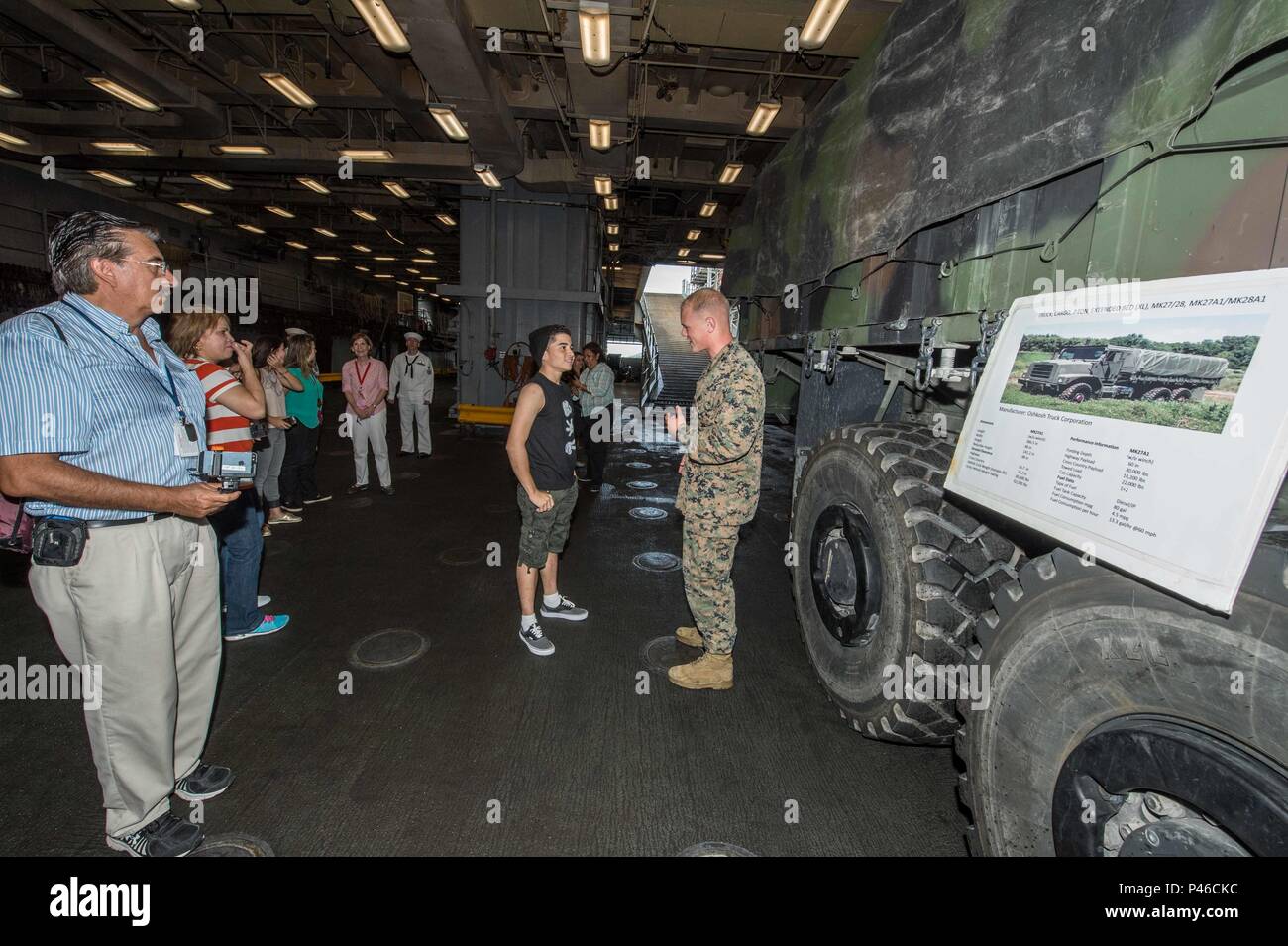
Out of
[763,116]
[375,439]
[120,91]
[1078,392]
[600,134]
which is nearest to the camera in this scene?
[1078,392]

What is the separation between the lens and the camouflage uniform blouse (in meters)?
3.22

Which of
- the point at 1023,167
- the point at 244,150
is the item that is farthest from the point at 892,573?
the point at 244,150

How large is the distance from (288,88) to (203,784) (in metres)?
11.7

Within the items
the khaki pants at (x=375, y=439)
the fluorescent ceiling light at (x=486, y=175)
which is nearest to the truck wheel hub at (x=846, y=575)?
the khaki pants at (x=375, y=439)

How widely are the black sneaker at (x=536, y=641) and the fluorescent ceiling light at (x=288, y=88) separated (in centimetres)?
1067

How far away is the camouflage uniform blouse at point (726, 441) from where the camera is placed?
322cm

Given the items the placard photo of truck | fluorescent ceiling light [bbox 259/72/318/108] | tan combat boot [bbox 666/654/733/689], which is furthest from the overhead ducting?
the placard photo of truck

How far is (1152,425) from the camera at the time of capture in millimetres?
1367

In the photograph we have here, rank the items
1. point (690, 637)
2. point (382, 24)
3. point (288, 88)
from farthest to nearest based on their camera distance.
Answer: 1. point (288, 88)
2. point (382, 24)
3. point (690, 637)

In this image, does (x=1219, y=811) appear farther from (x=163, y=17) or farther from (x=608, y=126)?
(x=163, y=17)

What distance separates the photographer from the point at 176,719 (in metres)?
2.48

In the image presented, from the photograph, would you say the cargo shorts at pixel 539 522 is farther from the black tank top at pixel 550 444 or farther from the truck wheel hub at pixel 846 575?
the truck wheel hub at pixel 846 575
